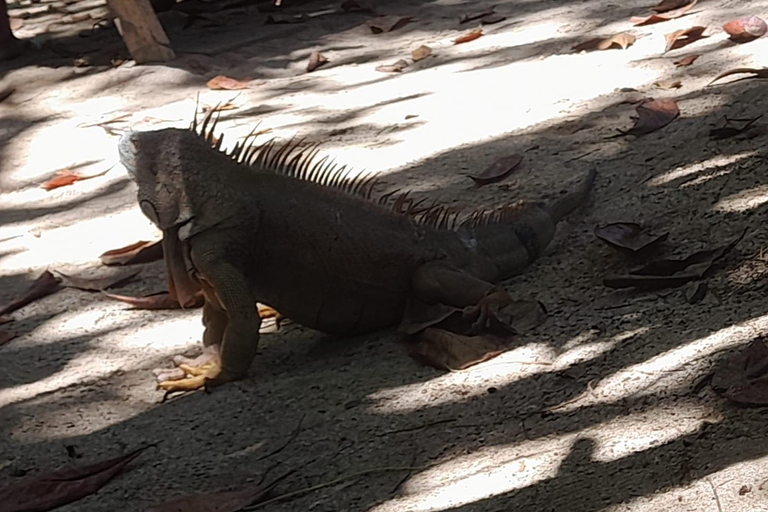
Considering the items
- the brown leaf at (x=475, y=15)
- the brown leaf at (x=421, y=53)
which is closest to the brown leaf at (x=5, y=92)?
the brown leaf at (x=421, y=53)

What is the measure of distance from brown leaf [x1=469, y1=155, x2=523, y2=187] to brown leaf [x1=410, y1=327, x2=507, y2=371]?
4.69 ft

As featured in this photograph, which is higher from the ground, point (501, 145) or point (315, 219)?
point (315, 219)

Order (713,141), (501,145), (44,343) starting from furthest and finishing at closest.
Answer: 1. (501,145)
2. (713,141)
3. (44,343)

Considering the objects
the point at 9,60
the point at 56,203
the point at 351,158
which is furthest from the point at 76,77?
the point at 351,158

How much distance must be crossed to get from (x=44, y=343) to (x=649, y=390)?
252cm

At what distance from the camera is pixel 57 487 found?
10.3ft

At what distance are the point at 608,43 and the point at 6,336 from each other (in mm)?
3880

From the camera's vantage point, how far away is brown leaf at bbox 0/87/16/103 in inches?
293

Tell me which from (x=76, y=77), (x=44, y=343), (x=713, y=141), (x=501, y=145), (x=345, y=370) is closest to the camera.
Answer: (x=345, y=370)

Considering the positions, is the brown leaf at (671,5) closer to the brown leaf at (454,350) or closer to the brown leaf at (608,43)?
the brown leaf at (608,43)

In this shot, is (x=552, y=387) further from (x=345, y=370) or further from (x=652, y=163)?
(x=652, y=163)

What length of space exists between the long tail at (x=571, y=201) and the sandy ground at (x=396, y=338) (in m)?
0.07

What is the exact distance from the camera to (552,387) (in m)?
3.21

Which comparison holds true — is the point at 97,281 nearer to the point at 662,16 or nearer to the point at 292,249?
the point at 292,249
